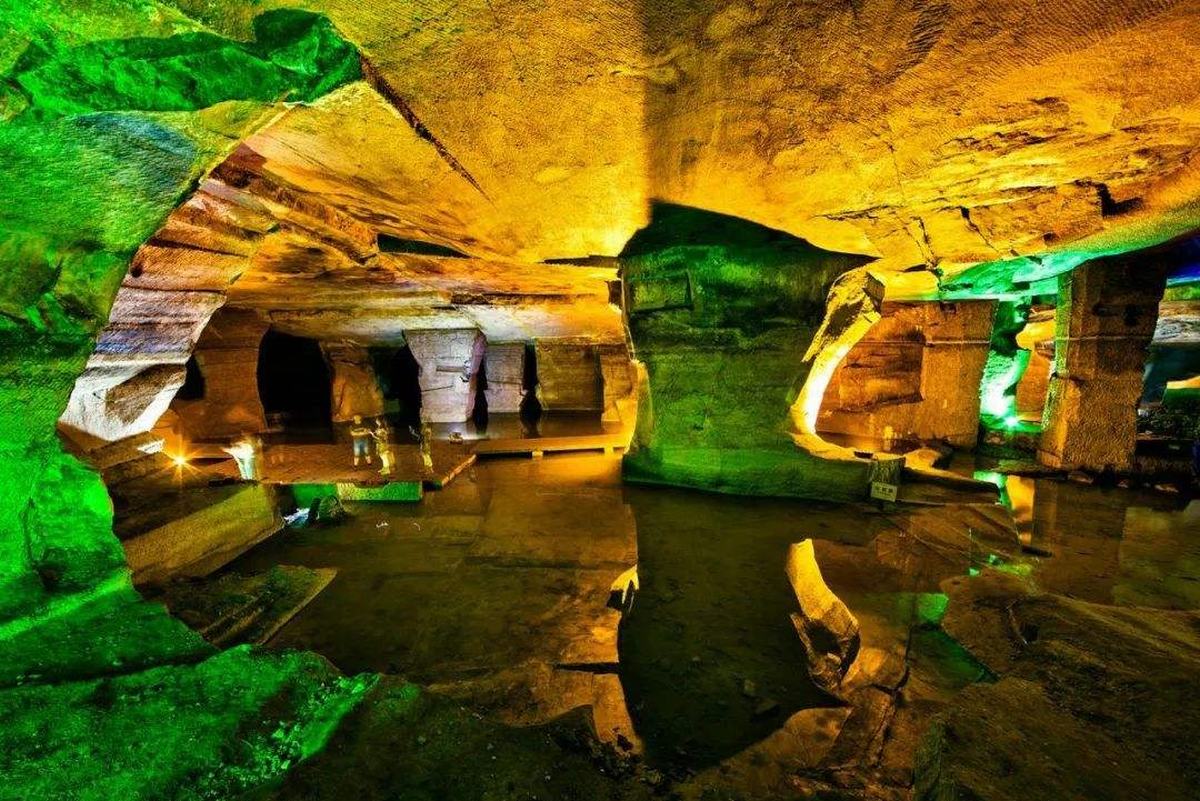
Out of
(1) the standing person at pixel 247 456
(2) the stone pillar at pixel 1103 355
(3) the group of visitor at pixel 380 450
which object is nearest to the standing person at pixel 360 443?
(3) the group of visitor at pixel 380 450

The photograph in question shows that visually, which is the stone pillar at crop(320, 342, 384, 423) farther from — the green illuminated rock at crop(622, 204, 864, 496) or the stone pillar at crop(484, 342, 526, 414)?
the green illuminated rock at crop(622, 204, 864, 496)

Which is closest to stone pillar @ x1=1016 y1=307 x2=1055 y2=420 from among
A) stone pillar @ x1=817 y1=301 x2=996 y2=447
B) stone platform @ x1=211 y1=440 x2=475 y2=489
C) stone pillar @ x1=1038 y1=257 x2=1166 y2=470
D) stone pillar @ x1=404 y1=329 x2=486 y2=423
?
stone pillar @ x1=817 y1=301 x2=996 y2=447

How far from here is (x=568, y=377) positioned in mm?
14172

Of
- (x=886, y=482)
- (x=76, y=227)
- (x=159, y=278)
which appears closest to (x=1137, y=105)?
(x=886, y=482)

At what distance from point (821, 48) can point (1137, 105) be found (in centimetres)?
218

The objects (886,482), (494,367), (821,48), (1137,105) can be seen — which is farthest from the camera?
(494,367)

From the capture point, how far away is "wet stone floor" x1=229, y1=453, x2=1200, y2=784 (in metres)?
2.35

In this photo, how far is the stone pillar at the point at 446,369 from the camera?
1206cm

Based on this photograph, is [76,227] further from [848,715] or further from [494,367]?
[494,367]

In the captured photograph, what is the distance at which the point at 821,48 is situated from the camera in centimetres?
229

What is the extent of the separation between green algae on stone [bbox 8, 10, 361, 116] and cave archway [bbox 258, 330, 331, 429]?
16154 millimetres

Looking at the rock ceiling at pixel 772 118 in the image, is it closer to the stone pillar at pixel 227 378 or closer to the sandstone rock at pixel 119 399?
the sandstone rock at pixel 119 399

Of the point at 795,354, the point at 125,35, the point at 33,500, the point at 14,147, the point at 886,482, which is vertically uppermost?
the point at 125,35

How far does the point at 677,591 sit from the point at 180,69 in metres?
3.95
